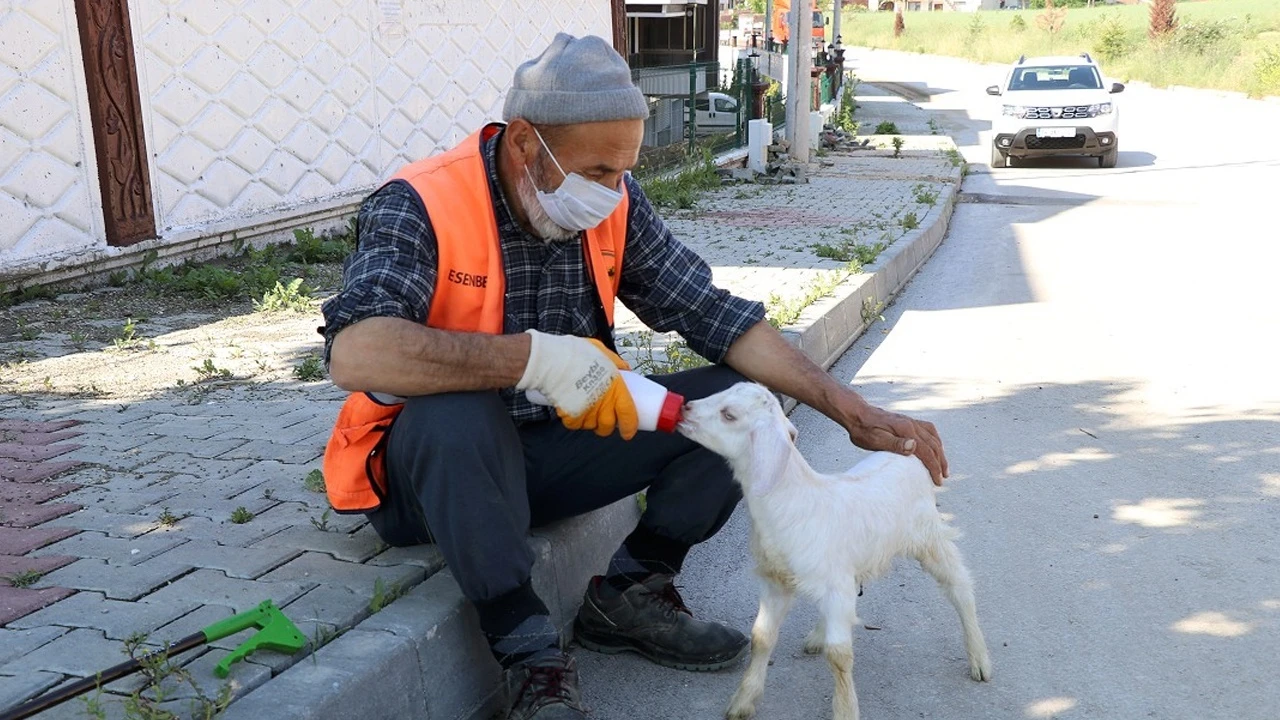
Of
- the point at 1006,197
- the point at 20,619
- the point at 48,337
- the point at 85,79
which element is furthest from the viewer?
the point at 1006,197

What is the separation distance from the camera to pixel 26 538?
3.43 metres

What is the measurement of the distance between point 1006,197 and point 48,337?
11198 millimetres

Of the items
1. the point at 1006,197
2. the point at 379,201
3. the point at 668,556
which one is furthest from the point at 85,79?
the point at 1006,197

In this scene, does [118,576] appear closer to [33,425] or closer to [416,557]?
[416,557]

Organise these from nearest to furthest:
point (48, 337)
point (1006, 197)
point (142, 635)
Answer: point (142, 635) < point (48, 337) < point (1006, 197)

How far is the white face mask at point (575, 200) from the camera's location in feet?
9.88

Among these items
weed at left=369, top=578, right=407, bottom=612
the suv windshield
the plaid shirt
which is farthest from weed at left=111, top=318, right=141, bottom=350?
the suv windshield

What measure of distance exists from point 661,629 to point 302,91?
7.12m

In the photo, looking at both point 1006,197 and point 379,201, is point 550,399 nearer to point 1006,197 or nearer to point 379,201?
point 379,201

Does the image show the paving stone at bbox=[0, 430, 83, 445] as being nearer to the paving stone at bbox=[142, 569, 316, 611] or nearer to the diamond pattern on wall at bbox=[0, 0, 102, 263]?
the paving stone at bbox=[142, 569, 316, 611]

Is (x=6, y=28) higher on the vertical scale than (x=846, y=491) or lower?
higher

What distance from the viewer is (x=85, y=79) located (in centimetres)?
725

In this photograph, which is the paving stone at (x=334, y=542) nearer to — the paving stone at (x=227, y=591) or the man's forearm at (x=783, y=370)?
the paving stone at (x=227, y=591)

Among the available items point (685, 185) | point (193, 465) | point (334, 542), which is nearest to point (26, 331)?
point (193, 465)
